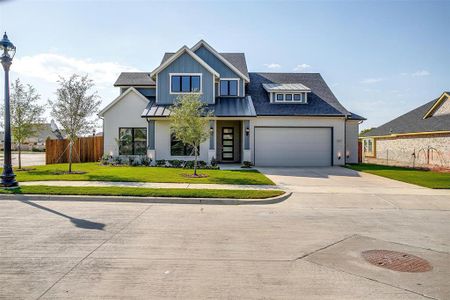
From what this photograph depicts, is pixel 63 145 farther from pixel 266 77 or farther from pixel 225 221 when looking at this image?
pixel 225 221

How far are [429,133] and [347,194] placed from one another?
60.8ft

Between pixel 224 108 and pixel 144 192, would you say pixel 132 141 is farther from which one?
pixel 144 192

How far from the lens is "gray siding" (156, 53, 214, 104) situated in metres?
21.2

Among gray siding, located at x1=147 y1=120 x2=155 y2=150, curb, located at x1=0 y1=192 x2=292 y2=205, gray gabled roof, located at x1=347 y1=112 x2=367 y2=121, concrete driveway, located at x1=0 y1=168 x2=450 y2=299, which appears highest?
gray gabled roof, located at x1=347 y1=112 x2=367 y2=121

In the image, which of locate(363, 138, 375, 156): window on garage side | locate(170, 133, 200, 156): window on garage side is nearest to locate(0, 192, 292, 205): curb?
locate(170, 133, 200, 156): window on garage side

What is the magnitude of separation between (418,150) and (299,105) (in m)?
12.6

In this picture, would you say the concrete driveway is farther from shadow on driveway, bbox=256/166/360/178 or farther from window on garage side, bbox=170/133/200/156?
window on garage side, bbox=170/133/200/156

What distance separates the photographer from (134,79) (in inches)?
953

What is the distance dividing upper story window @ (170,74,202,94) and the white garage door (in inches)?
210

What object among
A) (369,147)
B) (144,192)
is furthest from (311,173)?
(369,147)

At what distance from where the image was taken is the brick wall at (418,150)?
23.6m

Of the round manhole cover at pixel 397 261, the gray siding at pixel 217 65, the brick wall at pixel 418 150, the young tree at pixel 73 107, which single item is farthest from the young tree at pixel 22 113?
the brick wall at pixel 418 150

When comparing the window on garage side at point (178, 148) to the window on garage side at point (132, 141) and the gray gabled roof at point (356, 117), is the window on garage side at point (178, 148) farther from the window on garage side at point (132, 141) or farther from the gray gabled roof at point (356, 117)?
the gray gabled roof at point (356, 117)

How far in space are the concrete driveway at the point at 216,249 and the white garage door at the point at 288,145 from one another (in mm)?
12043
